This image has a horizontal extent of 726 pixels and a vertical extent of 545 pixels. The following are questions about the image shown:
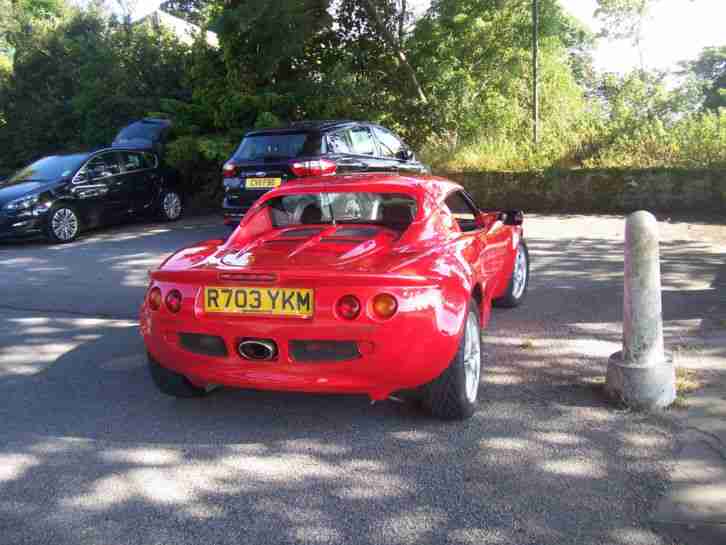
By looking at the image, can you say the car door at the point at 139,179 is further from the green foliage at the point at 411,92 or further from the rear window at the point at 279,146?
the rear window at the point at 279,146

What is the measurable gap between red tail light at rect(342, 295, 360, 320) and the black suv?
6.40 metres

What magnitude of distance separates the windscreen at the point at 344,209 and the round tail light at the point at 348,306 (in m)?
1.18

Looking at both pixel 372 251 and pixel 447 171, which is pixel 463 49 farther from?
pixel 372 251

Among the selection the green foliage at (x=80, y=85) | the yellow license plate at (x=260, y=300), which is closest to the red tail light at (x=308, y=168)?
the yellow license plate at (x=260, y=300)

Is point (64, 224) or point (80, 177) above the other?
point (80, 177)

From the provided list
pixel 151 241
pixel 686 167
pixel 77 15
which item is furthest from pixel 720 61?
pixel 151 241

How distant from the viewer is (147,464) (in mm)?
3689

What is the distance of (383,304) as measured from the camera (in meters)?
3.73

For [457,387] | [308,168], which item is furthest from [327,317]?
[308,168]

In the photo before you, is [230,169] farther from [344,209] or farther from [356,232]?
[356,232]

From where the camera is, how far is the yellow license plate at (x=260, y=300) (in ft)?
12.4

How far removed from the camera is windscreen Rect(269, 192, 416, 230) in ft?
16.1

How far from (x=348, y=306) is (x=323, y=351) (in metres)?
0.27

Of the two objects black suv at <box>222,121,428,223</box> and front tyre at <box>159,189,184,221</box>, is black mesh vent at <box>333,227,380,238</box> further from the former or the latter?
front tyre at <box>159,189,184,221</box>
